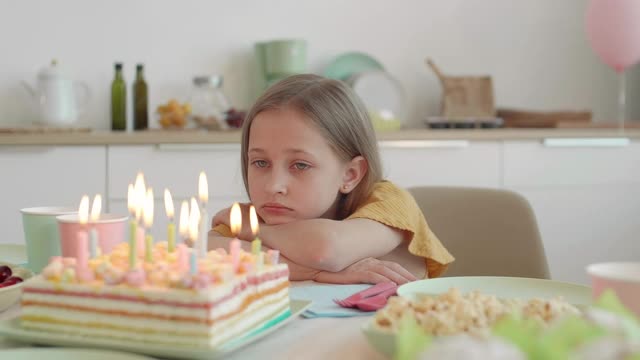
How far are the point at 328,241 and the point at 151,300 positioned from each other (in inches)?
23.0

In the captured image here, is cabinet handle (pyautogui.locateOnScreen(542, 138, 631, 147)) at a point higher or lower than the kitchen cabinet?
higher

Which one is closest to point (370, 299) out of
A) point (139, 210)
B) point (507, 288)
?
point (507, 288)

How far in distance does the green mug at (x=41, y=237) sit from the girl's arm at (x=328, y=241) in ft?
1.22

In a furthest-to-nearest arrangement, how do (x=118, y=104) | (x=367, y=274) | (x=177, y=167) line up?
(x=118, y=104) < (x=177, y=167) < (x=367, y=274)

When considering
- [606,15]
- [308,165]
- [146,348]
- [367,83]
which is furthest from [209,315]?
[606,15]

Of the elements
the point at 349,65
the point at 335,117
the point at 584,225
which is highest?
the point at 349,65

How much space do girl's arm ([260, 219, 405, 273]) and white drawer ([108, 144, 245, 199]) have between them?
62.1 inches

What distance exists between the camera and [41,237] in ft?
3.80

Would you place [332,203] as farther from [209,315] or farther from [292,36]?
[292,36]

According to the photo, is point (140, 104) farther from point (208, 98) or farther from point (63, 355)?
point (63, 355)

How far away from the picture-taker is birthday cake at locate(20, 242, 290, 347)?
771 mm

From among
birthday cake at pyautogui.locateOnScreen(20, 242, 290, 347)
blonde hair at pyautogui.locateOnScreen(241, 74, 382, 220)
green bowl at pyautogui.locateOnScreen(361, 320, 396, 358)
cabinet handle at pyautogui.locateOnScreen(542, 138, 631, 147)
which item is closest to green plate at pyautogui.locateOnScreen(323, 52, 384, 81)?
cabinet handle at pyautogui.locateOnScreen(542, 138, 631, 147)

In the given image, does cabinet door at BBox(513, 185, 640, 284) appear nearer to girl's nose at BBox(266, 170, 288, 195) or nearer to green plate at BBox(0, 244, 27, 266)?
girl's nose at BBox(266, 170, 288, 195)

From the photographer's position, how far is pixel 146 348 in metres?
0.78
